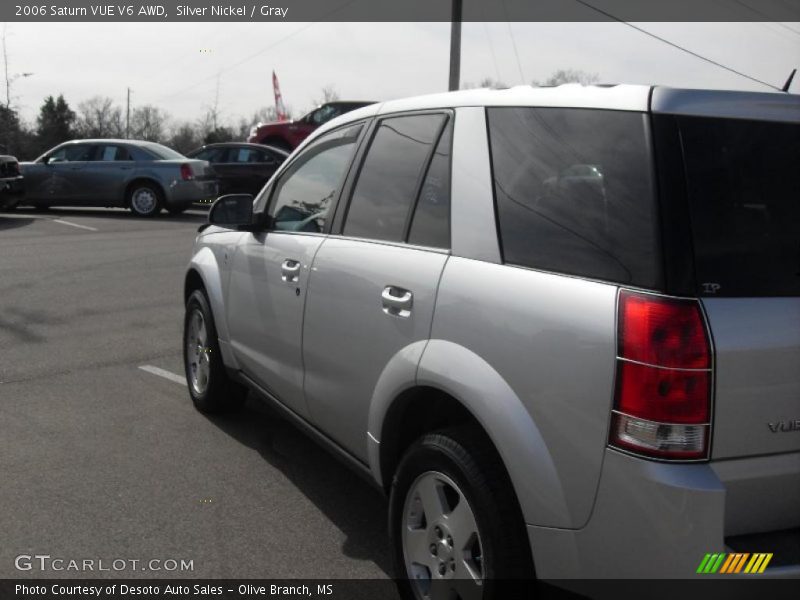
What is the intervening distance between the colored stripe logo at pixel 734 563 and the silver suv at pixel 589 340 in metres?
0.02

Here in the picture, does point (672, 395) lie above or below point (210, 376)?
above

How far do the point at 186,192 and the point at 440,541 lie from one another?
1645cm

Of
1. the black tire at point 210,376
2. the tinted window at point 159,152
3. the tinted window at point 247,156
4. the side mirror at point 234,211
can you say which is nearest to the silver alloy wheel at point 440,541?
the side mirror at point 234,211

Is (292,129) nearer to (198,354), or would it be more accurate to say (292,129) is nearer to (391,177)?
(198,354)

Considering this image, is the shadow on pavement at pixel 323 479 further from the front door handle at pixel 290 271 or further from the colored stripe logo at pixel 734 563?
the colored stripe logo at pixel 734 563

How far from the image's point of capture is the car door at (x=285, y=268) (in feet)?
13.0

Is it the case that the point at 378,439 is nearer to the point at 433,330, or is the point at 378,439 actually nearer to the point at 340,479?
the point at 433,330

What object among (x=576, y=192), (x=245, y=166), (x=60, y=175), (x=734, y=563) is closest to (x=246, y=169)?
(x=245, y=166)

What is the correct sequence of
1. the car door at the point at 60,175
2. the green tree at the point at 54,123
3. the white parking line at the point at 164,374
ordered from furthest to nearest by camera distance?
the green tree at the point at 54,123, the car door at the point at 60,175, the white parking line at the point at 164,374

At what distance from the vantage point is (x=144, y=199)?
18.4 metres

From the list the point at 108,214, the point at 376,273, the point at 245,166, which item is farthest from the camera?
the point at 245,166

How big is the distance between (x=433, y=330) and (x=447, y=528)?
2.13 ft

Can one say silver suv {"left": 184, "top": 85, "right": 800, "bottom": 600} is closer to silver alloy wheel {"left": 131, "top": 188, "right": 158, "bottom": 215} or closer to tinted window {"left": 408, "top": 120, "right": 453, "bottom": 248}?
tinted window {"left": 408, "top": 120, "right": 453, "bottom": 248}
